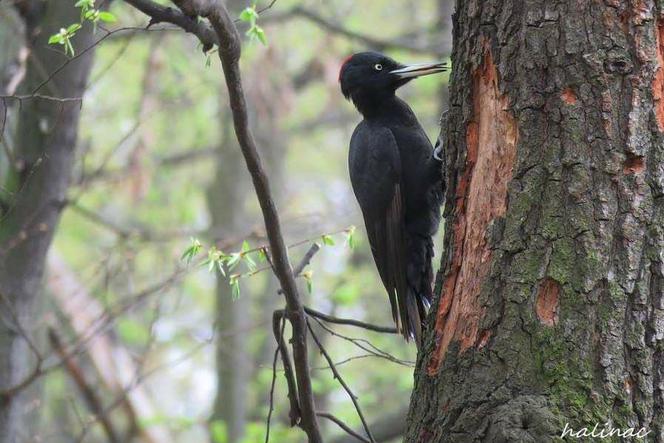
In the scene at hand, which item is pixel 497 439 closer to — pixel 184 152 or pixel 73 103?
pixel 73 103

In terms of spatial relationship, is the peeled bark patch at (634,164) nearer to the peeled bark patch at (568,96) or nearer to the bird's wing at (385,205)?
the peeled bark patch at (568,96)

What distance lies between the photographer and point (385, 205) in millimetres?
4512

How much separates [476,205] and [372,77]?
2.43m

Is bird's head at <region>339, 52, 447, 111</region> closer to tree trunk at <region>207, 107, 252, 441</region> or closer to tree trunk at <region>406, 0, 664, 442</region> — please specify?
tree trunk at <region>406, 0, 664, 442</region>

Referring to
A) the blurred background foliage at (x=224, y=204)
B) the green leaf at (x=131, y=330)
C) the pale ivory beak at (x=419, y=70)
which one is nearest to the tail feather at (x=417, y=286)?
the pale ivory beak at (x=419, y=70)

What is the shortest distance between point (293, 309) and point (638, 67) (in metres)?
1.37

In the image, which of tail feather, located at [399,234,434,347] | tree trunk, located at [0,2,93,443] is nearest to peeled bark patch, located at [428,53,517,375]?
tail feather, located at [399,234,434,347]

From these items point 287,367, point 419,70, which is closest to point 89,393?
point 419,70

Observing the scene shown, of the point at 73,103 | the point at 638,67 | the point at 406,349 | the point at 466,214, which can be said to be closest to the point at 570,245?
the point at 466,214

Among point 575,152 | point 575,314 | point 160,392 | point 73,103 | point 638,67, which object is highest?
point 73,103

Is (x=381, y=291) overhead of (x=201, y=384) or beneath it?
overhead

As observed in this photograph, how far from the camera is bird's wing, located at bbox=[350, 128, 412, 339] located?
4289mm

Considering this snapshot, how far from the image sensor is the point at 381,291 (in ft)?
41.2

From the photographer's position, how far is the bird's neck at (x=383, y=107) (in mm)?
4934
